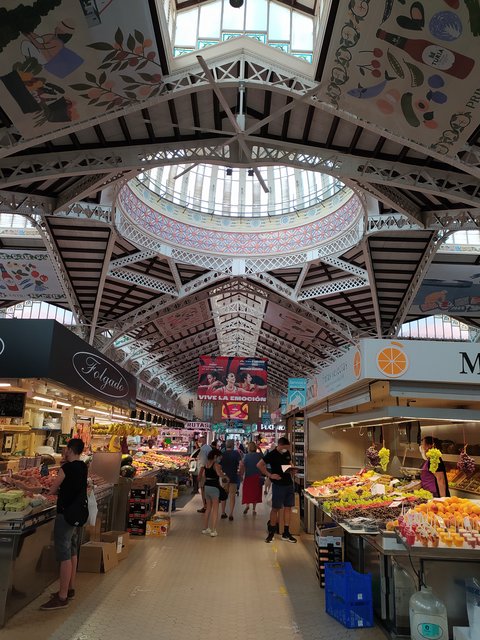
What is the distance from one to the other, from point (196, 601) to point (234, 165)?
8.14m

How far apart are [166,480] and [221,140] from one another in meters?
9.61

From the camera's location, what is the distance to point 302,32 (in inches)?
342

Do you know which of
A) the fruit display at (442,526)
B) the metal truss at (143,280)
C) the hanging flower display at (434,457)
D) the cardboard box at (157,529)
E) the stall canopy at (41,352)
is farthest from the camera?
the metal truss at (143,280)

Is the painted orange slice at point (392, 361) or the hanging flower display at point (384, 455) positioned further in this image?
the hanging flower display at point (384, 455)

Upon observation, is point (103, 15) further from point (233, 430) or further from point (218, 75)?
point (233, 430)

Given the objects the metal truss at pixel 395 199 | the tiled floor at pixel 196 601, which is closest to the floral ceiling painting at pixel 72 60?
the metal truss at pixel 395 199

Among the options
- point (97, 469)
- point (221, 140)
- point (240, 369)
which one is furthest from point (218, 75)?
point (240, 369)

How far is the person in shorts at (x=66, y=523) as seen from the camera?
4605 millimetres

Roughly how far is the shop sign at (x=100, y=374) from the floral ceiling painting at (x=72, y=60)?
413 cm

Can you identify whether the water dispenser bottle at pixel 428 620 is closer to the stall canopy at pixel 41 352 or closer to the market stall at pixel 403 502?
the market stall at pixel 403 502

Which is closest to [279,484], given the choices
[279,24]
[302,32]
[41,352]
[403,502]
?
[403,502]

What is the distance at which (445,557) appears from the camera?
13.4 feet

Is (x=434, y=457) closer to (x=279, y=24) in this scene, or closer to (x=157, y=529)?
(x=157, y=529)

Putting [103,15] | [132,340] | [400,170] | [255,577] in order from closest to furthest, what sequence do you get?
[255,577] < [103,15] < [400,170] < [132,340]
